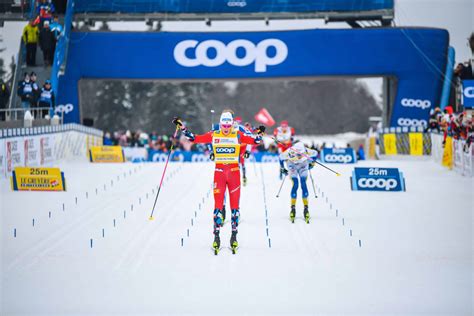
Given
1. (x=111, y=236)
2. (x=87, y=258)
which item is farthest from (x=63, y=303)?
(x=111, y=236)

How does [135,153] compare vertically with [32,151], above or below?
below

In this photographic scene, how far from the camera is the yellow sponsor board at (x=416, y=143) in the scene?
3216 centimetres

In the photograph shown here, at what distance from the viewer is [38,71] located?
31328 mm

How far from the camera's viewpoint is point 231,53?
110 feet

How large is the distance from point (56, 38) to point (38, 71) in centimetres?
195

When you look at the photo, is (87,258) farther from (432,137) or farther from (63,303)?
(432,137)

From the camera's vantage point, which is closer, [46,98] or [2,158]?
[2,158]

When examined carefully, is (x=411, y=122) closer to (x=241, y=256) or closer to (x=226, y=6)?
(x=226, y=6)

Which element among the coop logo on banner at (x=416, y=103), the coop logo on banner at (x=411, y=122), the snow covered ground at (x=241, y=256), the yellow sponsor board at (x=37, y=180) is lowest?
the snow covered ground at (x=241, y=256)

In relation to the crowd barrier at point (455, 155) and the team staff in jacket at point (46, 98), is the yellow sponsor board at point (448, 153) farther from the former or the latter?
the team staff in jacket at point (46, 98)

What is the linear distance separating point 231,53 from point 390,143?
360 inches

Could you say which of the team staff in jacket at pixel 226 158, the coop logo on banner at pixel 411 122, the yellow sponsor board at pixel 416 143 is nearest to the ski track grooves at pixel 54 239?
the team staff in jacket at pixel 226 158

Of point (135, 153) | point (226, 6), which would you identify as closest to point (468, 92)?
point (226, 6)

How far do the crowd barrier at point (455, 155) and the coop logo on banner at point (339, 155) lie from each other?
365cm
